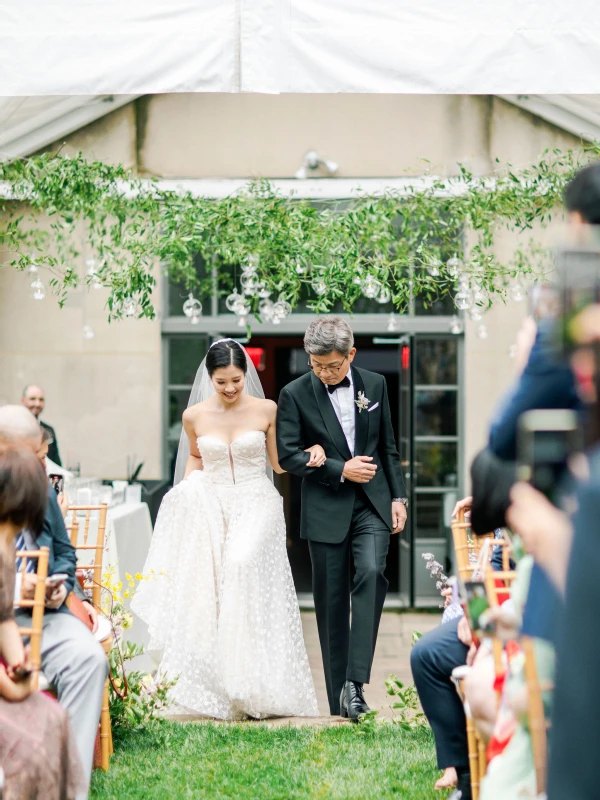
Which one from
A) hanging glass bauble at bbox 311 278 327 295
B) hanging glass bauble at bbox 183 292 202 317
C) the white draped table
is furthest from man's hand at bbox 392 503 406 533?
hanging glass bauble at bbox 183 292 202 317

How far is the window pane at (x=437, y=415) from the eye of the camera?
8945 mm

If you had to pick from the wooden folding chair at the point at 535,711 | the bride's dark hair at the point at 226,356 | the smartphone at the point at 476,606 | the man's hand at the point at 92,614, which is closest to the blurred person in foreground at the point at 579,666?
the wooden folding chair at the point at 535,711

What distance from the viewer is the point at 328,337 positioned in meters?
4.90

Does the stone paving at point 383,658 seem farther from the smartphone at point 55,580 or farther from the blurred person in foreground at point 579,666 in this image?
the blurred person in foreground at point 579,666

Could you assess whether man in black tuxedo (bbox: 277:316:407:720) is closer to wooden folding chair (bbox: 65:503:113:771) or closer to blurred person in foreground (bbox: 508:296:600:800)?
wooden folding chair (bbox: 65:503:113:771)

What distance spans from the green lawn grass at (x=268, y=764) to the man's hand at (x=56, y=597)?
2.58ft

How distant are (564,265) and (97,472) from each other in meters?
7.82

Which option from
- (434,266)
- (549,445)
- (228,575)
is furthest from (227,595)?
(549,445)

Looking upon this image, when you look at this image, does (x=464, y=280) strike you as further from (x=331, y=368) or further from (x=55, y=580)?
(x=55, y=580)

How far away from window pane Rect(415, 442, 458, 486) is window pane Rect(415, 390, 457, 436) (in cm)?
11

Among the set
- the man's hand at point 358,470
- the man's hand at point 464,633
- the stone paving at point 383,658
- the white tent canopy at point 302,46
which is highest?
the white tent canopy at point 302,46

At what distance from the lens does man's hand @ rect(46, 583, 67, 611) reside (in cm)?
344

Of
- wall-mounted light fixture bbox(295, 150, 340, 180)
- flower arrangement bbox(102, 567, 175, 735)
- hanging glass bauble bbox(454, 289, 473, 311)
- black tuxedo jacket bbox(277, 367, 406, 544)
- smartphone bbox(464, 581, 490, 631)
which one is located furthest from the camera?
wall-mounted light fixture bbox(295, 150, 340, 180)

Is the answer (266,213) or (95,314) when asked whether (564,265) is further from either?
(95,314)
